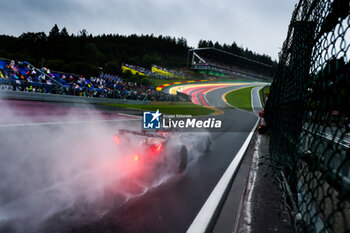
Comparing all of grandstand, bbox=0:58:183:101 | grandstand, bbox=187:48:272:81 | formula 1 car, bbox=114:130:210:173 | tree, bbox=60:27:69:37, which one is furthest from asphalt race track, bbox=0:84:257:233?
tree, bbox=60:27:69:37

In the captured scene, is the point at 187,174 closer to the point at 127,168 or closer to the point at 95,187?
the point at 127,168

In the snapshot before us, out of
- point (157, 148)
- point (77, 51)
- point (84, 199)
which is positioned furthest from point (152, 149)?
point (77, 51)

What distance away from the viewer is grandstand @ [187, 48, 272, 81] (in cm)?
8188

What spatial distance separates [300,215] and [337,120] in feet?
3.60

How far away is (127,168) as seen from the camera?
4.04m

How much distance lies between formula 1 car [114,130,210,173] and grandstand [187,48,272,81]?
255 ft

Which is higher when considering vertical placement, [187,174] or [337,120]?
[337,120]

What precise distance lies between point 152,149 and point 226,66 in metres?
92.6

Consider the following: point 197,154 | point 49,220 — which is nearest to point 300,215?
point 49,220

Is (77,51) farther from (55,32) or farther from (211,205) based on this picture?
(211,205)

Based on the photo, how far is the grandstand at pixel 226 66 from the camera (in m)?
81.9

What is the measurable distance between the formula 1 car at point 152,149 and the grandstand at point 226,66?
77819 millimetres
